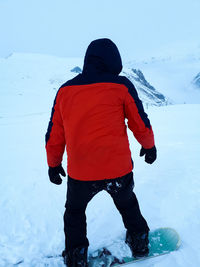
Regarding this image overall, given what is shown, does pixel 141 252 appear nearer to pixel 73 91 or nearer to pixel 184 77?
pixel 73 91

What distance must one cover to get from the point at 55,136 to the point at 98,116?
0.44 m

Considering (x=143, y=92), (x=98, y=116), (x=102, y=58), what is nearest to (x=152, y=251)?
(x=98, y=116)

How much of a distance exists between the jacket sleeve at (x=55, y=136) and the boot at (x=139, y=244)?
101cm

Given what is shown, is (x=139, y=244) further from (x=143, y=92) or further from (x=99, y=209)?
(x=143, y=92)

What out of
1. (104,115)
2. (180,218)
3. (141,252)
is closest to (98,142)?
(104,115)

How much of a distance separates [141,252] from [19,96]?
93.4 ft

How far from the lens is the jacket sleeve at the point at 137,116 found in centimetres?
142

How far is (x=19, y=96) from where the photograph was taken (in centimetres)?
2662

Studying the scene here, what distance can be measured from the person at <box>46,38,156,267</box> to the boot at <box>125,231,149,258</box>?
207 mm

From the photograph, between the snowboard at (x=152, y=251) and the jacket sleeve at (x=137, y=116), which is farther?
the snowboard at (x=152, y=251)

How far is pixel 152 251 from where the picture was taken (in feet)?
5.69

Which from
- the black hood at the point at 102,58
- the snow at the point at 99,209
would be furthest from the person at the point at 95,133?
the snow at the point at 99,209

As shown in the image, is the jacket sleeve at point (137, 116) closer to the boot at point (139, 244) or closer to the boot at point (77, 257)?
the boot at point (139, 244)

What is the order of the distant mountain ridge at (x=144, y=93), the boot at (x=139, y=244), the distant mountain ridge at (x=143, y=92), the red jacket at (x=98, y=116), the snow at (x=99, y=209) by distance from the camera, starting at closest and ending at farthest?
the red jacket at (x=98, y=116) < the boot at (x=139, y=244) < the snow at (x=99, y=209) < the distant mountain ridge at (x=143, y=92) < the distant mountain ridge at (x=144, y=93)
